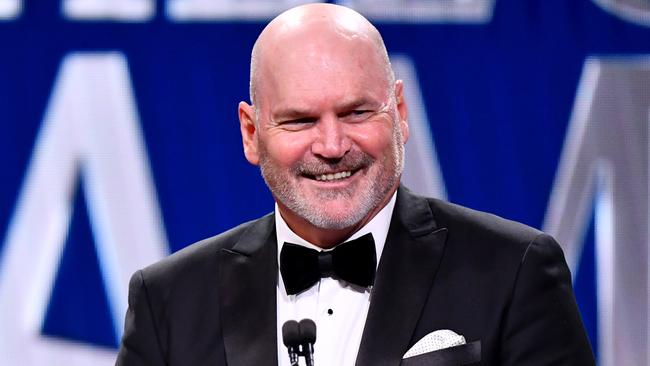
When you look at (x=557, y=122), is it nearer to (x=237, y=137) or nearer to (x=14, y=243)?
(x=237, y=137)

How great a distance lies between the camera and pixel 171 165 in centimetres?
348

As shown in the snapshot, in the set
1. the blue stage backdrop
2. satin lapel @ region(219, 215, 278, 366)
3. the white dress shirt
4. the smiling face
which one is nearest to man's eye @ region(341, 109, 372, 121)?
the smiling face

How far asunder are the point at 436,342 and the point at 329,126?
42cm

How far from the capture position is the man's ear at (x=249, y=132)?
6.89 feet

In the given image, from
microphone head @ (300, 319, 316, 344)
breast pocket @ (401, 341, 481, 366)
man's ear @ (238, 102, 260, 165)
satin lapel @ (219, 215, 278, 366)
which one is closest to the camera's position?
microphone head @ (300, 319, 316, 344)

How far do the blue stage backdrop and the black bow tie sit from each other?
1444mm

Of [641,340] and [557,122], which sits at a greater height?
[557,122]

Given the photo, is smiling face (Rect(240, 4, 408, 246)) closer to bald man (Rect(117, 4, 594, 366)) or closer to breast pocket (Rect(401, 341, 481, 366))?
bald man (Rect(117, 4, 594, 366))

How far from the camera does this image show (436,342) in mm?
1873

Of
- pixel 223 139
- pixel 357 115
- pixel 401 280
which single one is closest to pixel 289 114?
pixel 357 115

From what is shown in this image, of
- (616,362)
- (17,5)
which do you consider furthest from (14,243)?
(616,362)

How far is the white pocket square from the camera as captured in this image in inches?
73.5

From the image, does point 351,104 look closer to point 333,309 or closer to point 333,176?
point 333,176

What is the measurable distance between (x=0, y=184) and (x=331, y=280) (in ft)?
5.59
